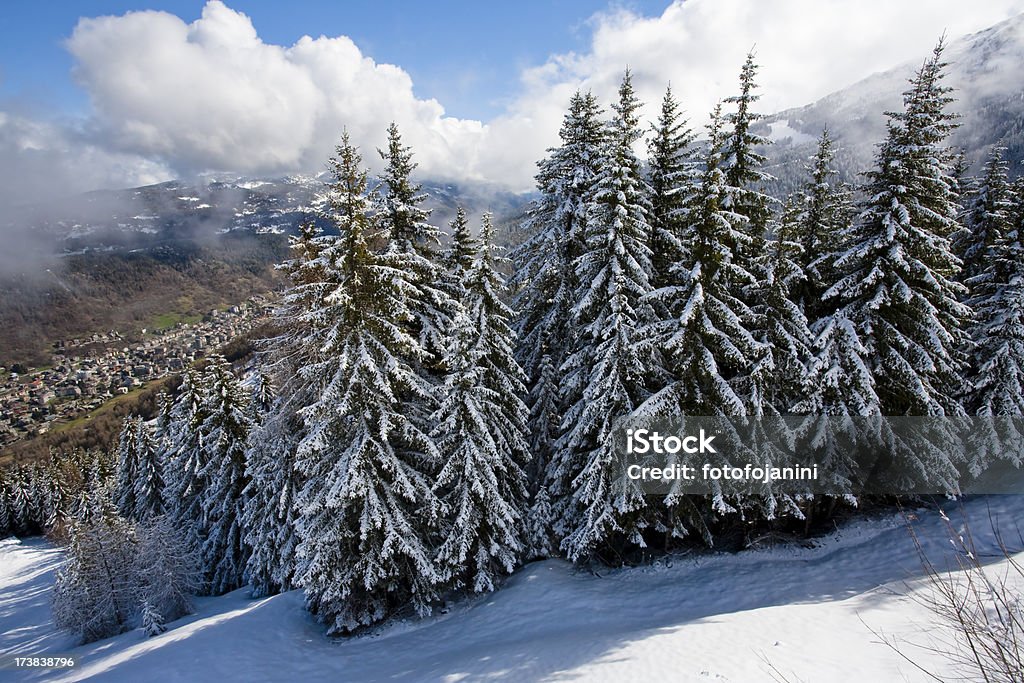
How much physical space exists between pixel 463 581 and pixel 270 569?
12179 millimetres

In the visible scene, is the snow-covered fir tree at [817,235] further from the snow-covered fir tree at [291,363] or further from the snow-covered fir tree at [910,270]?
the snow-covered fir tree at [291,363]

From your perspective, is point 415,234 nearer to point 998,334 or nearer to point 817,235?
point 817,235

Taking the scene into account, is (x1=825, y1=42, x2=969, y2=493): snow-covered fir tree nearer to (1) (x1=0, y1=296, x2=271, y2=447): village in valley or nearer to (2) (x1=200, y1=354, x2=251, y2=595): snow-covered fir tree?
(2) (x1=200, y1=354, x2=251, y2=595): snow-covered fir tree

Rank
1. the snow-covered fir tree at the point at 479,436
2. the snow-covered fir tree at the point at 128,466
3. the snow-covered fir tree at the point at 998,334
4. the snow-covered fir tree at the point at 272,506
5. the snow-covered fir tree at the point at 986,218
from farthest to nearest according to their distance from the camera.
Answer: the snow-covered fir tree at the point at 128,466 < the snow-covered fir tree at the point at 986,218 < the snow-covered fir tree at the point at 272,506 < the snow-covered fir tree at the point at 998,334 < the snow-covered fir tree at the point at 479,436

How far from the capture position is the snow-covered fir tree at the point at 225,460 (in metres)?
26.1

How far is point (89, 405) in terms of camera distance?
14900cm

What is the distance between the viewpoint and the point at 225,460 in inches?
1025

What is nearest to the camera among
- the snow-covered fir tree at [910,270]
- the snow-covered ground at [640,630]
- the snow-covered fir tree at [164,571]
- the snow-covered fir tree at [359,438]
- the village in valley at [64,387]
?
the snow-covered ground at [640,630]

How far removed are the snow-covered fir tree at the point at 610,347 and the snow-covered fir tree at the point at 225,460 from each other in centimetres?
1956

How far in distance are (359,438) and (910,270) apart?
1835 centimetres

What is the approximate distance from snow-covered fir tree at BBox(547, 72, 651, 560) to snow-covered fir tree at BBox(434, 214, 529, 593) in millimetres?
2011

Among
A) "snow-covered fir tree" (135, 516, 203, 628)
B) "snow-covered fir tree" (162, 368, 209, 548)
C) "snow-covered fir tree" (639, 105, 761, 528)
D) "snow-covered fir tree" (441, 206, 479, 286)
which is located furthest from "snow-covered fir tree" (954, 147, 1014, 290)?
"snow-covered fir tree" (135, 516, 203, 628)

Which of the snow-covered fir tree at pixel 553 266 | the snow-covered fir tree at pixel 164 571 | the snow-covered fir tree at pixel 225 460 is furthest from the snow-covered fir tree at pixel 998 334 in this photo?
the snow-covered fir tree at pixel 164 571

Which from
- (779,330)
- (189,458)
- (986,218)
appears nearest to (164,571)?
(189,458)
